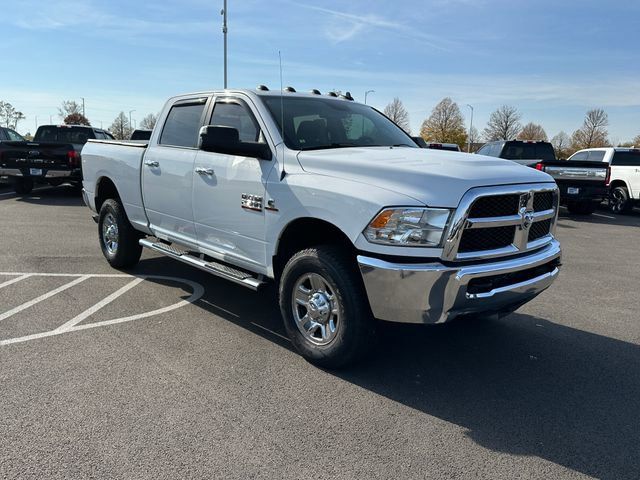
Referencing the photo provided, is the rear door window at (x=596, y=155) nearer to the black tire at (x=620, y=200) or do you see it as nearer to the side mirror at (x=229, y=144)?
the black tire at (x=620, y=200)

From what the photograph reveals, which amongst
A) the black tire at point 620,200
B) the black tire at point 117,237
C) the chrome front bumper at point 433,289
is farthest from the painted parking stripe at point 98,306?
the black tire at point 620,200

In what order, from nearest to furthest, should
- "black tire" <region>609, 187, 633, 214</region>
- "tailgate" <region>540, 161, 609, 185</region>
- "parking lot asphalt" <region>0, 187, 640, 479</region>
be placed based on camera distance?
"parking lot asphalt" <region>0, 187, 640, 479</region> < "tailgate" <region>540, 161, 609, 185</region> < "black tire" <region>609, 187, 633, 214</region>

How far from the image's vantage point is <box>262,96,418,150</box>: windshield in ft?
14.3

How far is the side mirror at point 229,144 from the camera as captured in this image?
4.01 metres

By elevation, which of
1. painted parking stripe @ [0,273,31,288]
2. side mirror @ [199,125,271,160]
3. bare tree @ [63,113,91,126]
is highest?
bare tree @ [63,113,91,126]

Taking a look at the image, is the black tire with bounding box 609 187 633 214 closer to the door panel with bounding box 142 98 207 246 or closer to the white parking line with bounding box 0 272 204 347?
the white parking line with bounding box 0 272 204 347

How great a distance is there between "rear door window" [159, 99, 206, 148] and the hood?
166 cm

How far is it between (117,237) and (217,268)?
242 cm

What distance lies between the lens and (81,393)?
3400mm

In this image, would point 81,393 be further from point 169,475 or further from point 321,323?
point 321,323

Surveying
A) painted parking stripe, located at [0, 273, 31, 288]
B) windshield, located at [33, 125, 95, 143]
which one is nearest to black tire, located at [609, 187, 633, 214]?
painted parking stripe, located at [0, 273, 31, 288]

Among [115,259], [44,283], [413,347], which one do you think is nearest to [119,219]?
[115,259]

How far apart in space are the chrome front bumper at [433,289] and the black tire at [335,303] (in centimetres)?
18

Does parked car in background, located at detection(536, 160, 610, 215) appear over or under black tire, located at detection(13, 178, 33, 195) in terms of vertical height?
over
